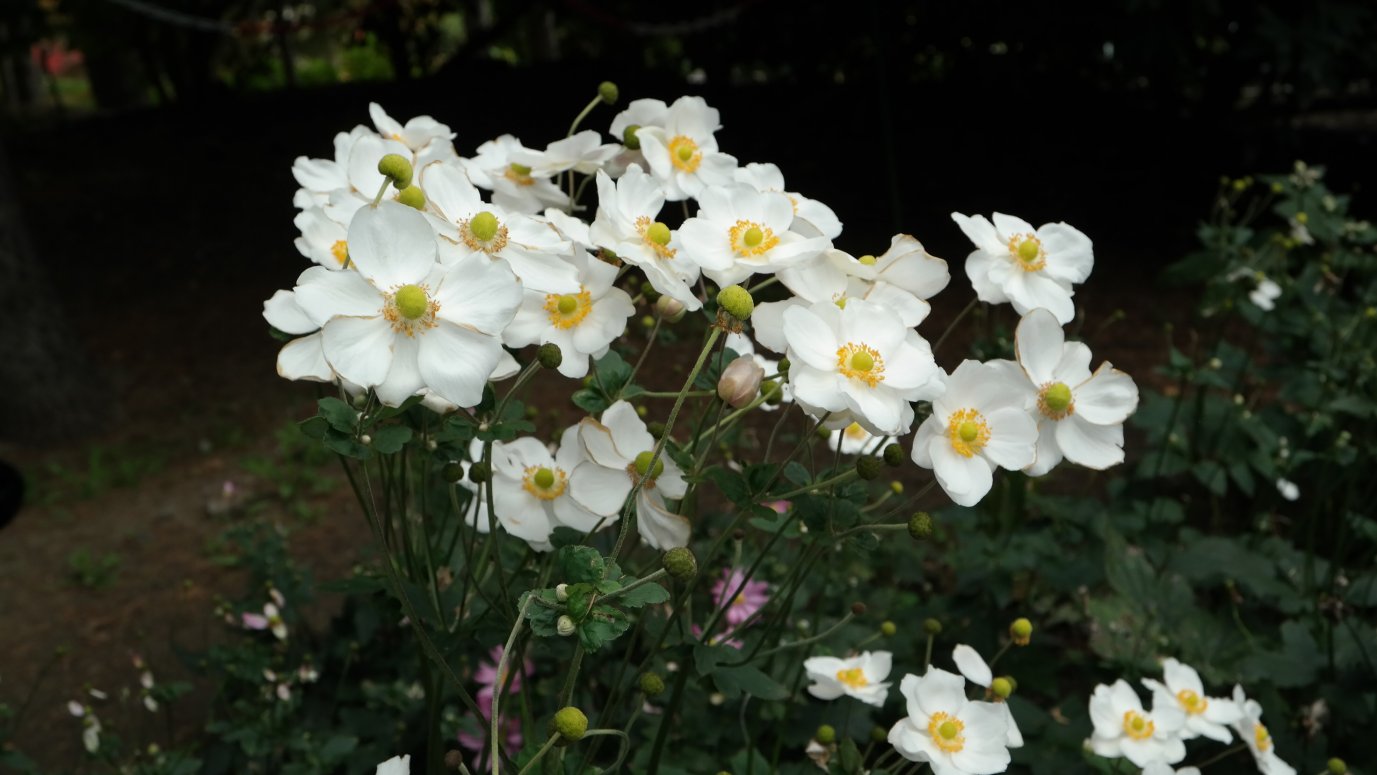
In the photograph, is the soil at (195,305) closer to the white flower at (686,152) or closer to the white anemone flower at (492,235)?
the white flower at (686,152)

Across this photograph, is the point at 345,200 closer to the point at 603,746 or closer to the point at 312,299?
the point at 312,299

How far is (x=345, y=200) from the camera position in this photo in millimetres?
1115

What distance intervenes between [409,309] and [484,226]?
15 cm

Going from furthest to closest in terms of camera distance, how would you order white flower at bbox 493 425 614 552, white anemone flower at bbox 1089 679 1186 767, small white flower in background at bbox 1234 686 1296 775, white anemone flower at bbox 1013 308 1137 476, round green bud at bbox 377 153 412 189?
small white flower in background at bbox 1234 686 1296 775 < white anemone flower at bbox 1089 679 1186 767 < white flower at bbox 493 425 614 552 < white anemone flower at bbox 1013 308 1137 476 < round green bud at bbox 377 153 412 189

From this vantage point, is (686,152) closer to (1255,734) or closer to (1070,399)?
(1070,399)

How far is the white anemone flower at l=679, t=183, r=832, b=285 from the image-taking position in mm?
1007

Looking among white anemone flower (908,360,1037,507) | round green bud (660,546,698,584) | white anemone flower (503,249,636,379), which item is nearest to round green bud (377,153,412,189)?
white anemone flower (503,249,636,379)

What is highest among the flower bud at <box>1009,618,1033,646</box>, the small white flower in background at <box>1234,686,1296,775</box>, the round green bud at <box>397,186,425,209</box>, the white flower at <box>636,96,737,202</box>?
the round green bud at <box>397,186,425,209</box>

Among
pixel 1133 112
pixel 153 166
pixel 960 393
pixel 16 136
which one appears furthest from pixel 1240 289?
pixel 16 136

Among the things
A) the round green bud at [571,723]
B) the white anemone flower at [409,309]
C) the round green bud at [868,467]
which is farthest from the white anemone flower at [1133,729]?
the white anemone flower at [409,309]

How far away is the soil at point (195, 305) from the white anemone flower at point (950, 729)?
89cm

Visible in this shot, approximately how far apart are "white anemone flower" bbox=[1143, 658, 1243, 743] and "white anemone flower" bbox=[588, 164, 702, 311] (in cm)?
86

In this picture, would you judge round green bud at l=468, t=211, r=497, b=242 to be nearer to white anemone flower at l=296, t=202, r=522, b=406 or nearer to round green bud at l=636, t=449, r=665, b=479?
white anemone flower at l=296, t=202, r=522, b=406

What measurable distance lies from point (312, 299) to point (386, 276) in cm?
6
